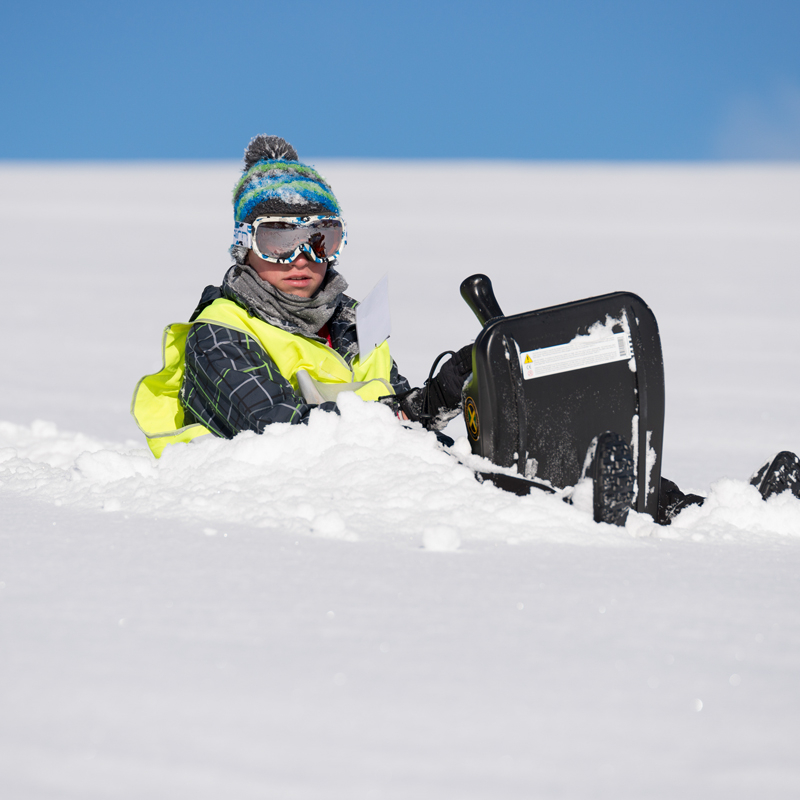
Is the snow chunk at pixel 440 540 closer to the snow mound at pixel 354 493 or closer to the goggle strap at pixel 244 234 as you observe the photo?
the snow mound at pixel 354 493

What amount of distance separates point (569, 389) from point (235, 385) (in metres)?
0.96

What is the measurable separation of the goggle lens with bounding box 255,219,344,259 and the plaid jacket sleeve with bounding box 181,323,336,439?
308 millimetres

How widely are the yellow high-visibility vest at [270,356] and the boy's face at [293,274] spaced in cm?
14

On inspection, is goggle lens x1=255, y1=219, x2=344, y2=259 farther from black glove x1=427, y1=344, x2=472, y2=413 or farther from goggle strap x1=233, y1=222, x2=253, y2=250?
black glove x1=427, y1=344, x2=472, y2=413

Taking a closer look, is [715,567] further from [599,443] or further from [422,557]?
[422,557]

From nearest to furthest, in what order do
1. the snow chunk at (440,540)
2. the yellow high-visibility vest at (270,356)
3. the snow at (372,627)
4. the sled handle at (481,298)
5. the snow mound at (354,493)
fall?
the snow at (372,627) → the snow chunk at (440,540) → the snow mound at (354,493) → the sled handle at (481,298) → the yellow high-visibility vest at (270,356)

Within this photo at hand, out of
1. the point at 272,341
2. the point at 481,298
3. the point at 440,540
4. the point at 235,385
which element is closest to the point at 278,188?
the point at 272,341

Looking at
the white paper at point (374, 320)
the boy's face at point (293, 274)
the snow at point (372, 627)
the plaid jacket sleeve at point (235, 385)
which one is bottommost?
the snow at point (372, 627)

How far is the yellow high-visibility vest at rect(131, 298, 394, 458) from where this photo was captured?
9.41 ft

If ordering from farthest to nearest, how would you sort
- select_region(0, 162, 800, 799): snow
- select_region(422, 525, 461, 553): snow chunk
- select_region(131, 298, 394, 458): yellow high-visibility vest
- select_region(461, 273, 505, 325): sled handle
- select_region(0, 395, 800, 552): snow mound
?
select_region(131, 298, 394, 458): yellow high-visibility vest < select_region(461, 273, 505, 325): sled handle < select_region(0, 395, 800, 552): snow mound < select_region(422, 525, 461, 553): snow chunk < select_region(0, 162, 800, 799): snow

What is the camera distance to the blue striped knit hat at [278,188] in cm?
295

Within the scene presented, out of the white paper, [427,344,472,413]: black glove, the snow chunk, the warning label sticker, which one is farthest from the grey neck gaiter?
the snow chunk

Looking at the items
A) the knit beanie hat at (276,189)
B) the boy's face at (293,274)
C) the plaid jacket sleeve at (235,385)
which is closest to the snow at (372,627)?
the plaid jacket sleeve at (235,385)

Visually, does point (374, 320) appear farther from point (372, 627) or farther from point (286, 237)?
point (372, 627)
